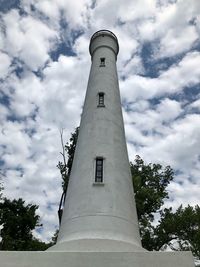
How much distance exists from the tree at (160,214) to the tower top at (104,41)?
6.84 meters

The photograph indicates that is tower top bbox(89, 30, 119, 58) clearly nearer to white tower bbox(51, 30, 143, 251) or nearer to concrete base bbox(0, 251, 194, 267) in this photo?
white tower bbox(51, 30, 143, 251)

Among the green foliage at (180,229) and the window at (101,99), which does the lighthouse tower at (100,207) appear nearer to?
the window at (101,99)

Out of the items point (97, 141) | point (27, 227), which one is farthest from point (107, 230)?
point (27, 227)

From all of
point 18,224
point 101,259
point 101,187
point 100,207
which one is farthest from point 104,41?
point 18,224

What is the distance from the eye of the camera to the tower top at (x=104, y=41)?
16.8m

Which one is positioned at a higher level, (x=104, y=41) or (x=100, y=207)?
(x=104, y=41)

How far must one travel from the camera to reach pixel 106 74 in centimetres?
1526

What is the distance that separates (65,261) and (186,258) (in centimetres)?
339

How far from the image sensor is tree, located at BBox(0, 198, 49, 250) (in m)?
22.5

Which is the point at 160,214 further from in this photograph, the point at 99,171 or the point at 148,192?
the point at 99,171

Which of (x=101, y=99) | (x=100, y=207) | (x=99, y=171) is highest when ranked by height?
(x=101, y=99)

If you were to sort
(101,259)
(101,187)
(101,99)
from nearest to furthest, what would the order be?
(101,259)
(101,187)
(101,99)

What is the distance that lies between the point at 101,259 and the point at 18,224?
1643cm

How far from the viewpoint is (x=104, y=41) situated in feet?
55.4
